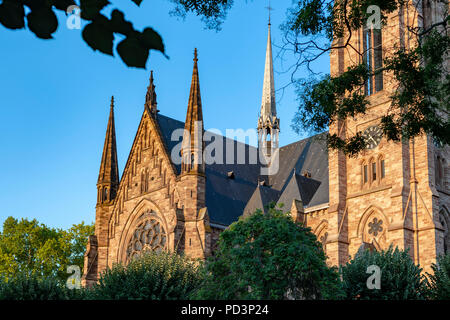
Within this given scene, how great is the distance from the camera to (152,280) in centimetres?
2317

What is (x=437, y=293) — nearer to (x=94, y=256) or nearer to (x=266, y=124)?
(x=94, y=256)

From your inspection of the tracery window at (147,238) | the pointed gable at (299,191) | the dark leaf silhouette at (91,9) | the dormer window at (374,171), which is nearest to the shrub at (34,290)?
the tracery window at (147,238)

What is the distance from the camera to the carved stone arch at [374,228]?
30.3 metres

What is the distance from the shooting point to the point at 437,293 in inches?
851

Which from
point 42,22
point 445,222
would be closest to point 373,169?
point 445,222

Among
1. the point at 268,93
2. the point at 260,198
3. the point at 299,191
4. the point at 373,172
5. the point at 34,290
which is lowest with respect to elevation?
the point at 34,290

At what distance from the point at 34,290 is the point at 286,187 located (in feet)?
63.6

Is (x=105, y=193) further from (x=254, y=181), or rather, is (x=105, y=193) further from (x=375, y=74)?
(x=375, y=74)

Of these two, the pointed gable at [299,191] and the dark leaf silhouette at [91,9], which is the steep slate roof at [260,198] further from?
the dark leaf silhouette at [91,9]

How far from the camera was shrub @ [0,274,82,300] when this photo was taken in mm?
23422

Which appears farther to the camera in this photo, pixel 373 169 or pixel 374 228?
pixel 373 169

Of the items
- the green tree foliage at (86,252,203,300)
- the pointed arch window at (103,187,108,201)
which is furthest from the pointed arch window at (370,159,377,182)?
the pointed arch window at (103,187,108,201)

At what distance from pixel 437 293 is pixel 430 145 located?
1037 cm
